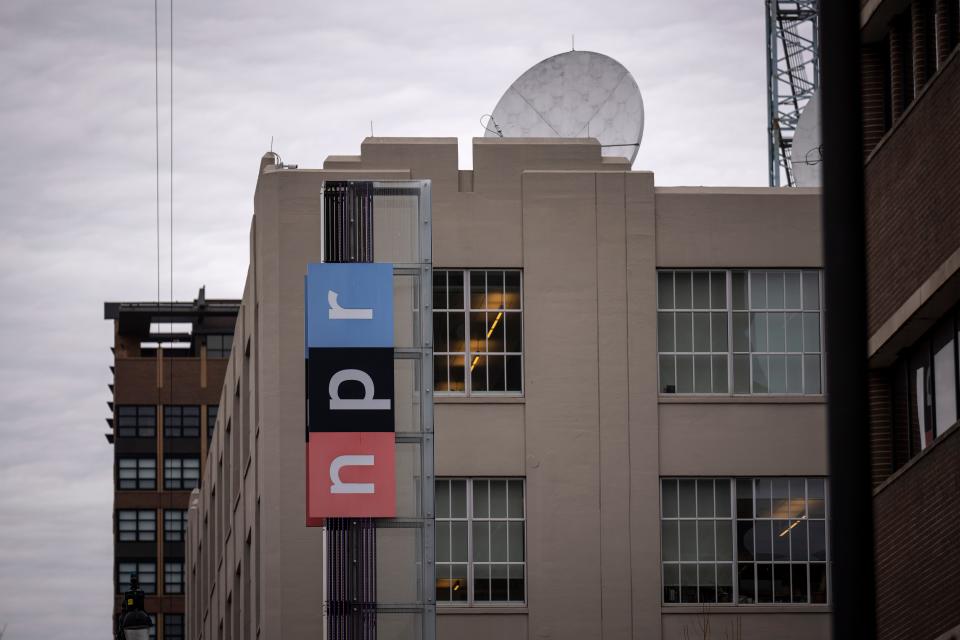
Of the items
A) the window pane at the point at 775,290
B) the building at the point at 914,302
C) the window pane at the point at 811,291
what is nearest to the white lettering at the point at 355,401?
the building at the point at 914,302

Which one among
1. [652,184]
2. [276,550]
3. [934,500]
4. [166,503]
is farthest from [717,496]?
[166,503]

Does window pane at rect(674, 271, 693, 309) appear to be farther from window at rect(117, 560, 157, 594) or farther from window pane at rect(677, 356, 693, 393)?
window at rect(117, 560, 157, 594)

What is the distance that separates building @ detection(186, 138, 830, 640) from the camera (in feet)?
99.8

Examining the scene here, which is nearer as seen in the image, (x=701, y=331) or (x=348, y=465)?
(x=348, y=465)

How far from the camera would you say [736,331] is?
31359 mm

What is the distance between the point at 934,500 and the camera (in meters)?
19.5

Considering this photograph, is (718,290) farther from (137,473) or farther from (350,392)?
(137,473)

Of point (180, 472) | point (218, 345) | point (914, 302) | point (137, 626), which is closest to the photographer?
point (914, 302)

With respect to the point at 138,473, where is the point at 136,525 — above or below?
below

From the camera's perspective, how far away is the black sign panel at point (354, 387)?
24.3 metres

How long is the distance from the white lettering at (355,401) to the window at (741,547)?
8.55 meters

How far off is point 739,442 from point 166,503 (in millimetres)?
86002

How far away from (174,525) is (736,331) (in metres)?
86.0

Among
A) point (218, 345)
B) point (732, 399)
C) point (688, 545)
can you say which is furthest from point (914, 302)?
point (218, 345)
